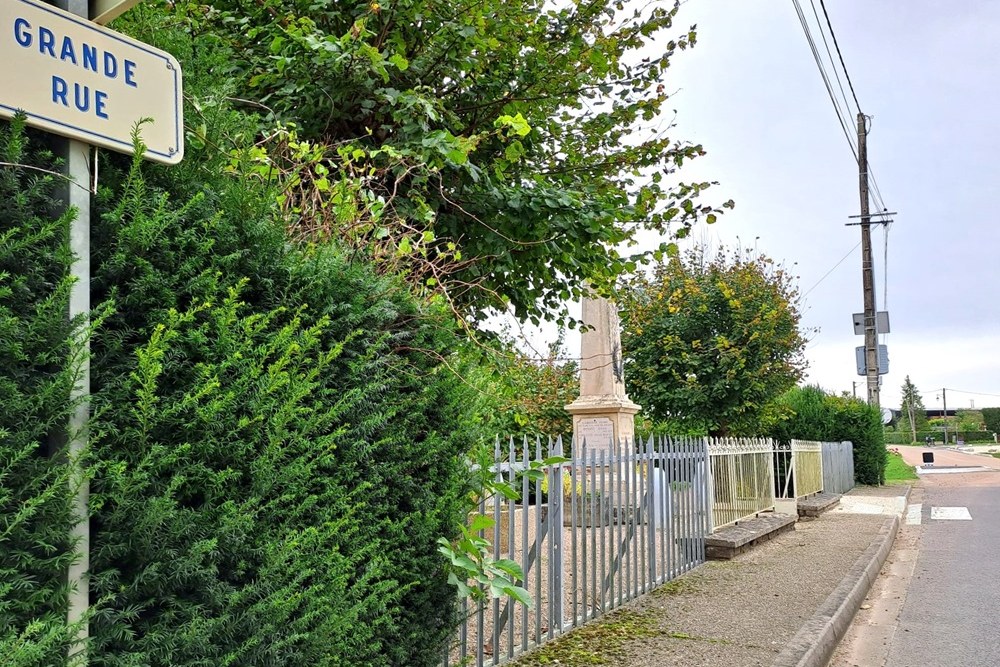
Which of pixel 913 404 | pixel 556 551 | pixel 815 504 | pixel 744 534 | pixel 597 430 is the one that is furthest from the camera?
pixel 913 404

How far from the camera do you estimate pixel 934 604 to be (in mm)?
7719

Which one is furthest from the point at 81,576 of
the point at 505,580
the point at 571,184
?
the point at 571,184

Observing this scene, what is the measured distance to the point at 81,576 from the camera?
2105 millimetres

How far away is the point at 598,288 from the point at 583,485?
2.19m

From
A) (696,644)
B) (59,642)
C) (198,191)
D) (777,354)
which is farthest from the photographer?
(777,354)

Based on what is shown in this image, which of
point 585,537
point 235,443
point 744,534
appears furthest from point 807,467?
point 235,443

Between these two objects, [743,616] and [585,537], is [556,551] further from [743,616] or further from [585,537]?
[743,616]

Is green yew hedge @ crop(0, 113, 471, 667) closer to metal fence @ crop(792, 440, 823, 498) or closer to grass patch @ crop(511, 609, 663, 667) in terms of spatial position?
grass patch @ crop(511, 609, 663, 667)

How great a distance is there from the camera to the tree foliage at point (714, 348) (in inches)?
663

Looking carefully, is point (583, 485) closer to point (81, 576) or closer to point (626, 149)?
point (626, 149)

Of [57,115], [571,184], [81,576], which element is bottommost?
[81,576]

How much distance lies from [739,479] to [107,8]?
10.7 metres

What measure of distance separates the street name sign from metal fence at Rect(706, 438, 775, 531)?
8550 mm

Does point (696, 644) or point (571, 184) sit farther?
point (571, 184)
